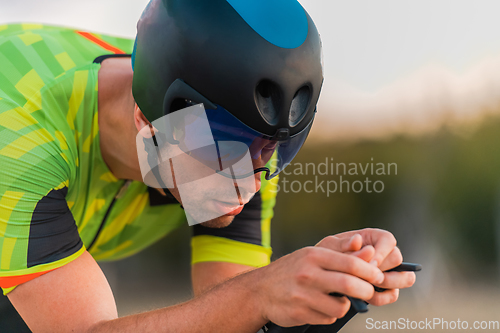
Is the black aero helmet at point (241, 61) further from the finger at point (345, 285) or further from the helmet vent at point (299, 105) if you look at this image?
the finger at point (345, 285)

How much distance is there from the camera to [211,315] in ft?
3.54

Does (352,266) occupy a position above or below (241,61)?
below

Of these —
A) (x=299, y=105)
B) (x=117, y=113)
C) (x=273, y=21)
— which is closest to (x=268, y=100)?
(x=299, y=105)

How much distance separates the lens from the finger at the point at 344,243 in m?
0.96

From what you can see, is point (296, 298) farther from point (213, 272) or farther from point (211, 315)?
point (213, 272)

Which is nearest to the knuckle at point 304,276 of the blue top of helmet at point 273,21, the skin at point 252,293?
the skin at point 252,293

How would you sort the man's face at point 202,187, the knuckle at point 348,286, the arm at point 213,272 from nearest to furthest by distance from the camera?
1. the knuckle at point 348,286
2. the man's face at point 202,187
3. the arm at point 213,272

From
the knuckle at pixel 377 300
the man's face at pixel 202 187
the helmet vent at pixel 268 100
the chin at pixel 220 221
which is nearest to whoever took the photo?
the knuckle at pixel 377 300

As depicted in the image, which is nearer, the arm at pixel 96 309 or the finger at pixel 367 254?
the finger at pixel 367 254

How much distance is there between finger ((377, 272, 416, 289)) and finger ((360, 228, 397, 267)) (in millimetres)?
44

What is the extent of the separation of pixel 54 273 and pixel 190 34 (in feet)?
2.72

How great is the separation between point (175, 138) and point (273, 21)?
1.58ft

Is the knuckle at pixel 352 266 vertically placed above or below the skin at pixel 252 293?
above

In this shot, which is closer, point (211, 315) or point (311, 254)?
point (311, 254)
